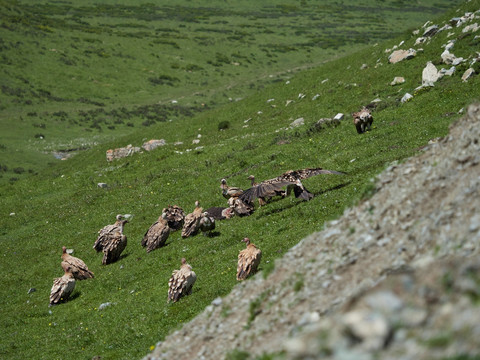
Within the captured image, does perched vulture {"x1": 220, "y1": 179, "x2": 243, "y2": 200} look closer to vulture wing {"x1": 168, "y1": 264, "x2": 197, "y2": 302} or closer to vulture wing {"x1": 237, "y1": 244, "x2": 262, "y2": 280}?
vulture wing {"x1": 168, "y1": 264, "x2": 197, "y2": 302}

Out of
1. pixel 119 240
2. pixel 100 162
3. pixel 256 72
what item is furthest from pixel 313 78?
pixel 256 72

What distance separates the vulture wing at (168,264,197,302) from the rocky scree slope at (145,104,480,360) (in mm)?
7330

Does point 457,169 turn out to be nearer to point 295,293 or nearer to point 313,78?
point 295,293

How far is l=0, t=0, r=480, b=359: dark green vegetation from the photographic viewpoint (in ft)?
66.5

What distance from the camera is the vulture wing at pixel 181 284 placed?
19.4 m

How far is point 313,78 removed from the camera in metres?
59.0

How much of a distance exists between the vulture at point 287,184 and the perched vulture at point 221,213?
2.88m

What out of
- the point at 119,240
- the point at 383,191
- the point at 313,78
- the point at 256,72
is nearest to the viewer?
the point at 383,191

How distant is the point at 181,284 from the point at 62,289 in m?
7.93

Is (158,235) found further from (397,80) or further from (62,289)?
(397,80)

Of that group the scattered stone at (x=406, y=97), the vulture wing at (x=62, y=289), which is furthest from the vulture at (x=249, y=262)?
the scattered stone at (x=406, y=97)

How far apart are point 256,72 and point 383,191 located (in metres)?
117

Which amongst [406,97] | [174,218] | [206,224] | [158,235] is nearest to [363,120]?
[406,97]

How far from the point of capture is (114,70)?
115 m
